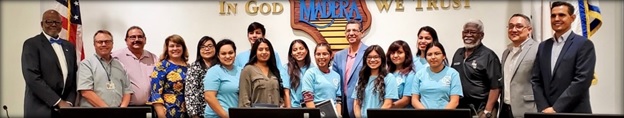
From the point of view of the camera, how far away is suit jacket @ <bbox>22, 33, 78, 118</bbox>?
5.19 meters

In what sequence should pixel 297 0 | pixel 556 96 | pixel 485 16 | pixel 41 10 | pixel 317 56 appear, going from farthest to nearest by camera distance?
pixel 41 10 < pixel 297 0 < pixel 485 16 < pixel 317 56 < pixel 556 96

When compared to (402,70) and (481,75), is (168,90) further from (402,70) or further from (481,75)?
(481,75)

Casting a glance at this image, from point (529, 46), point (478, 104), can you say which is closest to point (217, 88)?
point (478, 104)

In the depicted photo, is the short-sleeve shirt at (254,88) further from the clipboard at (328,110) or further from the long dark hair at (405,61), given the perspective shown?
the long dark hair at (405,61)

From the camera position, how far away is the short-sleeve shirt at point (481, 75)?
4934 mm

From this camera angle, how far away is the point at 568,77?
4.34 meters

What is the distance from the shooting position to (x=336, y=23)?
233 inches

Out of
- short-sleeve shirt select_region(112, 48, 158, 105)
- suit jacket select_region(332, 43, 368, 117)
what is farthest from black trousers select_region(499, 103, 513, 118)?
short-sleeve shirt select_region(112, 48, 158, 105)

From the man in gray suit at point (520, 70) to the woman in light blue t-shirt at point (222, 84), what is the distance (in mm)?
2015

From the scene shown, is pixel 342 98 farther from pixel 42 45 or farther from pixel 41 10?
pixel 41 10

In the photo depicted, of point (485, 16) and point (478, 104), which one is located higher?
point (485, 16)

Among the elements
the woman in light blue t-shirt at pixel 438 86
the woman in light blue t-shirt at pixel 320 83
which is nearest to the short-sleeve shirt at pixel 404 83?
the woman in light blue t-shirt at pixel 438 86

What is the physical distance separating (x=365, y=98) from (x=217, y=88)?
1.11 m

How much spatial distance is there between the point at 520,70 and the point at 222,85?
85.4 inches
